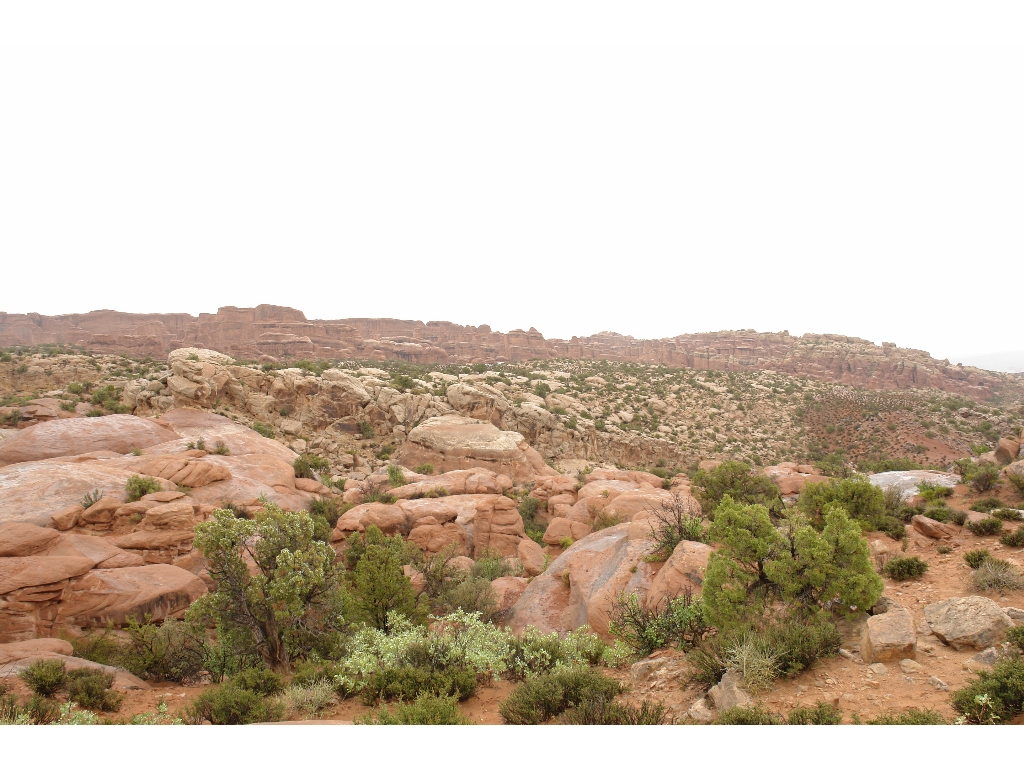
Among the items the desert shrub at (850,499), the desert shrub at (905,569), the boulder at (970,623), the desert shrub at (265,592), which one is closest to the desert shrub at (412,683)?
the desert shrub at (265,592)

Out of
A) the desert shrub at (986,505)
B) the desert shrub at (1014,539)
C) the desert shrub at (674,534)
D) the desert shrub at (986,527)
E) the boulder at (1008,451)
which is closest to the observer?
the desert shrub at (1014,539)

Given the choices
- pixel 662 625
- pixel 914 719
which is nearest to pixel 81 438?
pixel 662 625

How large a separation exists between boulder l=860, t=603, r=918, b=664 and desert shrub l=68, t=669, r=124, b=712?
9.73 metres

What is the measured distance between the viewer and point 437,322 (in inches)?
3435

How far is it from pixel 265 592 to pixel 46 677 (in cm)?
272

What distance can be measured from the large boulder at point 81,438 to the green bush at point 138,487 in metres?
4.51

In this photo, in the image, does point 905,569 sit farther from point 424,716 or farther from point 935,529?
point 424,716

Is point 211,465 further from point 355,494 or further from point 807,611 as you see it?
point 807,611

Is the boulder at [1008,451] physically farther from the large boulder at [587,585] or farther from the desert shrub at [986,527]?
the large boulder at [587,585]

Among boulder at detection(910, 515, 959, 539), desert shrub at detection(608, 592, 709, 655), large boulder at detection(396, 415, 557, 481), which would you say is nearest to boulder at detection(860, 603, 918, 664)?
desert shrub at detection(608, 592, 709, 655)

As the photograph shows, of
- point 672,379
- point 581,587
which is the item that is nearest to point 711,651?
point 581,587

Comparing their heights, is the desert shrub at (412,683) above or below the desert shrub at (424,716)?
below

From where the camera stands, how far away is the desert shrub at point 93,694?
583 centimetres

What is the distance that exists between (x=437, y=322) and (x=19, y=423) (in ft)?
231
